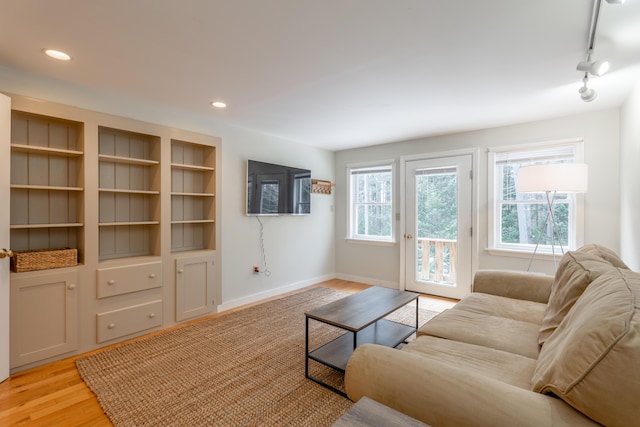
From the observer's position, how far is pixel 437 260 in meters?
4.39

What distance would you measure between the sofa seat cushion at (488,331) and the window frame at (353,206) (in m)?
2.72

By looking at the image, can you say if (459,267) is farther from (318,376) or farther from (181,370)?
(181,370)

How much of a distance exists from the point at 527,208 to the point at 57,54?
4787mm

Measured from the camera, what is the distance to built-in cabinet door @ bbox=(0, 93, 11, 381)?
215cm

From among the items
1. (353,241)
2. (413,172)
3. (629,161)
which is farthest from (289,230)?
(629,161)

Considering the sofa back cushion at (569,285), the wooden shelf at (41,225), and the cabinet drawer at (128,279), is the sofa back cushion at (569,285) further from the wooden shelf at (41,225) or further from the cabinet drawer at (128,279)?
the wooden shelf at (41,225)

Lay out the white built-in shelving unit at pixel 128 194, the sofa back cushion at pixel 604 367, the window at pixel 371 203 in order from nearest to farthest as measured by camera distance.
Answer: the sofa back cushion at pixel 604 367 < the white built-in shelving unit at pixel 128 194 < the window at pixel 371 203

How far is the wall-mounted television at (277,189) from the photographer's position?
408cm

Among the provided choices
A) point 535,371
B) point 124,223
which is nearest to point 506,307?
point 535,371

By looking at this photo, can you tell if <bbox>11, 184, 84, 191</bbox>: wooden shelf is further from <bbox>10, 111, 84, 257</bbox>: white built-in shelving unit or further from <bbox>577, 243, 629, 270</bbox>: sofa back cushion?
<bbox>577, 243, 629, 270</bbox>: sofa back cushion

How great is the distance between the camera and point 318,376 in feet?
7.47

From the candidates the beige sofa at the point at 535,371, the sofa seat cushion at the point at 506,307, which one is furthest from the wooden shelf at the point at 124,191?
the sofa seat cushion at the point at 506,307

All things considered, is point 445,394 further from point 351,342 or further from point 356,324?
point 351,342

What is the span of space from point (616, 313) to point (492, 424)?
1.73 feet
